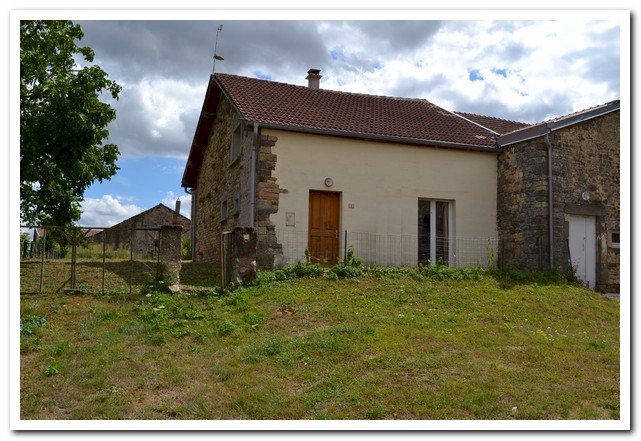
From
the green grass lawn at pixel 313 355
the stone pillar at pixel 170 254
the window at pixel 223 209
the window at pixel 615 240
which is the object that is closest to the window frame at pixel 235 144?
the window at pixel 223 209

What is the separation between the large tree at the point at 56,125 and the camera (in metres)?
12.9

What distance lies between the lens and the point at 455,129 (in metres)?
16.1

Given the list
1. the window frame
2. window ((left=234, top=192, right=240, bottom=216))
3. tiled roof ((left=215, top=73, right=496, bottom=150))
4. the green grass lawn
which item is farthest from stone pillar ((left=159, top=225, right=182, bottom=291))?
the window frame

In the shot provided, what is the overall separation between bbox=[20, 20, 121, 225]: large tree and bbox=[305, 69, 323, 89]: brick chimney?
6944 mm

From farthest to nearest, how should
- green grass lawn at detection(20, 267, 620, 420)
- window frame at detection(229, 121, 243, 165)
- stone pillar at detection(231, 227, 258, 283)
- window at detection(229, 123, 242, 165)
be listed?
window at detection(229, 123, 242, 165) → window frame at detection(229, 121, 243, 165) → stone pillar at detection(231, 227, 258, 283) → green grass lawn at detection(20, 267, 620, 420)

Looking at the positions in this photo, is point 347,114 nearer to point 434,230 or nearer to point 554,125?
point 434,230

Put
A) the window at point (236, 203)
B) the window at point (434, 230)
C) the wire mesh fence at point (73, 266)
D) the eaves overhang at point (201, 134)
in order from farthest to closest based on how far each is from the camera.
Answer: the eaves overhang at point (201, 134) → the window at point (236, 203) → the window at point (434, 230) → the wire mesh fence at point (73, 266)

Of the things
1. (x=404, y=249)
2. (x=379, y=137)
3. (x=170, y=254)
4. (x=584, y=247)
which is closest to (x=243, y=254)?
(x=170, y=254)

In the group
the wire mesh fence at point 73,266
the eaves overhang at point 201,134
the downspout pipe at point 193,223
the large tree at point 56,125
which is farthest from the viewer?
the downspout pipe at point 193,223

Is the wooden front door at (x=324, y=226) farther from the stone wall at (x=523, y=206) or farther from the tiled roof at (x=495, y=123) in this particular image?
the tiled roof at (x=495, y=123)

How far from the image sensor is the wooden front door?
45.2 ft

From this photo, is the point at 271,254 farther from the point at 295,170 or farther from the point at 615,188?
the point at 615,188

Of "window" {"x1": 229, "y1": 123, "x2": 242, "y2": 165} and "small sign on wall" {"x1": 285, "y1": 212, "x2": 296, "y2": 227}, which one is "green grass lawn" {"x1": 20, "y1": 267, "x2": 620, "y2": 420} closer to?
"small sign on wall" {"x1": 285, "y1": 212, "x2": 296, "y2": 227}

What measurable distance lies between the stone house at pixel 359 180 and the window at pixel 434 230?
3 cm
